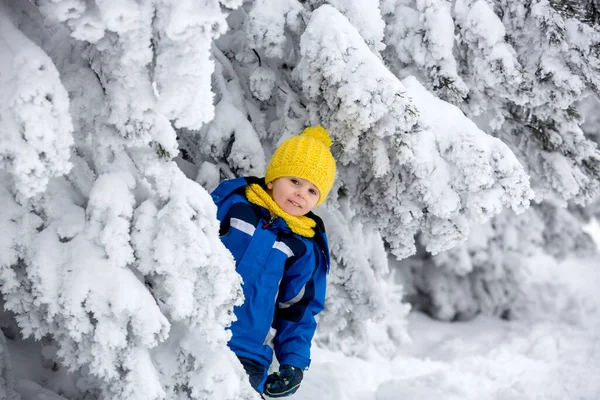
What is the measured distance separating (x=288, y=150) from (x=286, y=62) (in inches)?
24.5

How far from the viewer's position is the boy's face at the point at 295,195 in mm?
3078

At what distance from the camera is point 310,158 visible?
2.95 m

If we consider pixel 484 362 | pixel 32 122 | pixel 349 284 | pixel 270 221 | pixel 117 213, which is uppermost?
pixel 32 122

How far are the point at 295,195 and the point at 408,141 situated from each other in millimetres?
771

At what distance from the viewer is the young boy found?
2998mm

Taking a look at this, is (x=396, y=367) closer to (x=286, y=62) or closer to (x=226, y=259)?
(x=286, y=62)

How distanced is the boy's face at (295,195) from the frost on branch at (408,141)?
0.37m

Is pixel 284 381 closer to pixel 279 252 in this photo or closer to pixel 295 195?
pixel 279 252

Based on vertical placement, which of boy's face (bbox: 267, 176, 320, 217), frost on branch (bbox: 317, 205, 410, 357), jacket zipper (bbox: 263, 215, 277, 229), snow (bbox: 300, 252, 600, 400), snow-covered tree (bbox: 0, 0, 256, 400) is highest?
snow-covered tree (bbox: 0, 0, 256, 400)

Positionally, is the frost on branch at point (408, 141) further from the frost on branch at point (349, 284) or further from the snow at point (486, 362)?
the snow at point (486, 362)

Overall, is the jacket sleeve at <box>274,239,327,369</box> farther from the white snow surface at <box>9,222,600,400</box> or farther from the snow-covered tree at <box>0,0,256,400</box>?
the snow-covered tree at <box>0,0,256,400</box>

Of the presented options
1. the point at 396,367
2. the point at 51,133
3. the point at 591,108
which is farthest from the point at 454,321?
the point at 51,133

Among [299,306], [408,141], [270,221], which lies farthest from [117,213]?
[299,306]

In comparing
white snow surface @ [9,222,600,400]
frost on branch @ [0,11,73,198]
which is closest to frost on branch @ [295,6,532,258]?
frost on branch @ [0,11,73,198]
